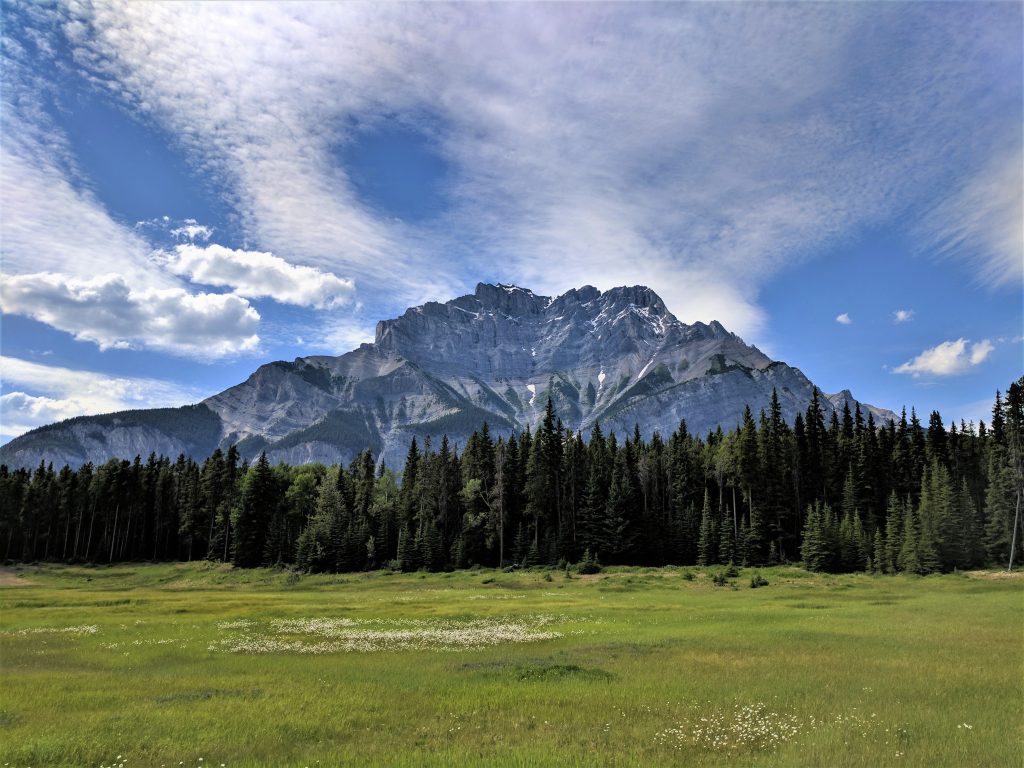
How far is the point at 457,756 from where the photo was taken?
48.0ft

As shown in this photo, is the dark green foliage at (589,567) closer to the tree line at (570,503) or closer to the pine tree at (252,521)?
the tree line at (570,503)

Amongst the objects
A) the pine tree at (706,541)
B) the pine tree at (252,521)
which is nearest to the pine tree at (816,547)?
the pine tree at (706,541)

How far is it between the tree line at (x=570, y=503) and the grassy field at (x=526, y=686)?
47.1m

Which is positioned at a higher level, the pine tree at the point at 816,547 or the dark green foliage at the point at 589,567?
the pine tree at the point at 816,547

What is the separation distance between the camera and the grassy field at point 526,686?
15219mm

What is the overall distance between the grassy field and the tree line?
47.1m

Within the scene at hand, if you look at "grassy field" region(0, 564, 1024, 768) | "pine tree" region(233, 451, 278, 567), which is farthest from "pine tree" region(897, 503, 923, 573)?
"pine tree" region(233, 451, 278, 567)

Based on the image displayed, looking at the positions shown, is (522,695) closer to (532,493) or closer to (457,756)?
(457,756)

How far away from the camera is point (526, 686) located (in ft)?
72.8

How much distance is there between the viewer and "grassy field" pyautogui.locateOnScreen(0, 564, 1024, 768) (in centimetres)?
1522

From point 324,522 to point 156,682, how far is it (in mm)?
85593

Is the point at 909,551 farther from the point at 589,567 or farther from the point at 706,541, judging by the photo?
the point at 589,567

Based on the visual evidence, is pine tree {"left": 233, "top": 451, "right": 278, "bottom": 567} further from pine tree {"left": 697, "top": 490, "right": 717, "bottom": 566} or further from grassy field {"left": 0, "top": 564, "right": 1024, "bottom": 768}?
pine tree {"left": 697, "top": 490, "right": 717, "bottom": 566}

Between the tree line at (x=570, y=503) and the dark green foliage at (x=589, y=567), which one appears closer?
the dark green foliage at (x=589, y=567)
